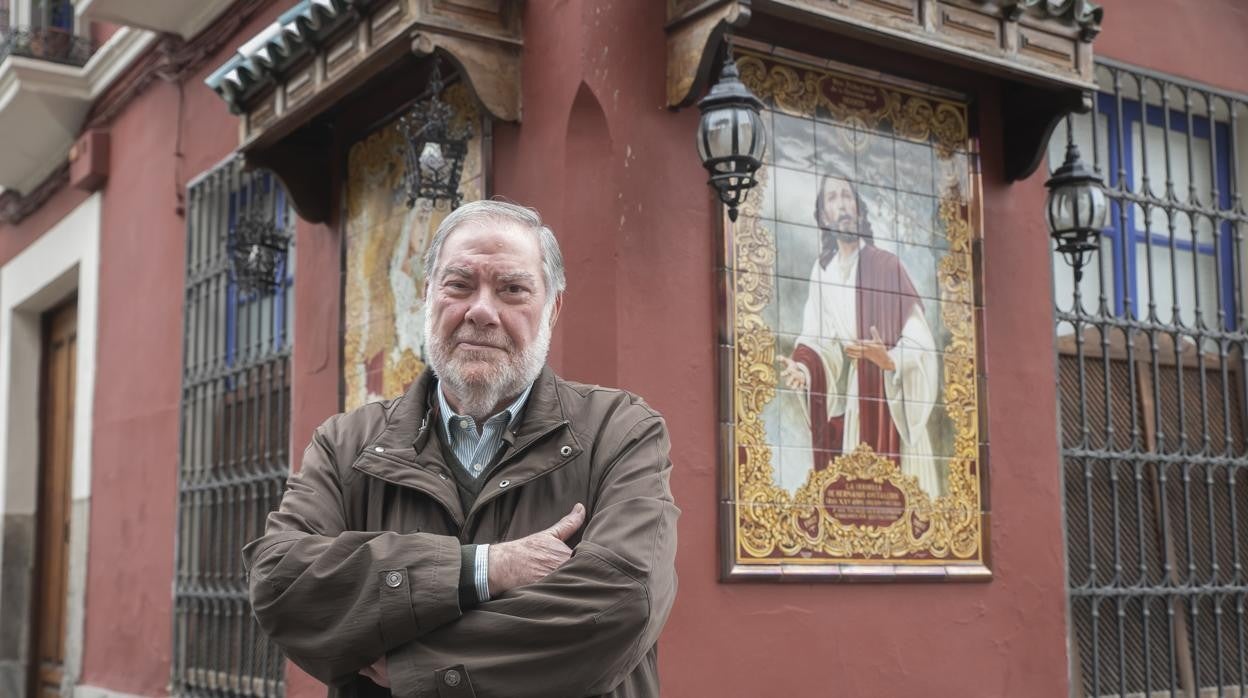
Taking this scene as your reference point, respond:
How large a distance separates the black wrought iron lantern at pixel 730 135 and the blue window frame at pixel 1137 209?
112 inches

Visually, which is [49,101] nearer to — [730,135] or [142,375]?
[142,375]

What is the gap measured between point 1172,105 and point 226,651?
614 centimetres

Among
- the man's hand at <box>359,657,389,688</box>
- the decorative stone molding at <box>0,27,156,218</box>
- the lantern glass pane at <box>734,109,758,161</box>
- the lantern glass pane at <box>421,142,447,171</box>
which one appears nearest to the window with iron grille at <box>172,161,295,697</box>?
the decorative stone molding at <box>0,27,156,218</box>

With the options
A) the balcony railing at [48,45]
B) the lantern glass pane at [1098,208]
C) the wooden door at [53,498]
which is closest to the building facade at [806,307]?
the lantern glass pane at [1098,208]

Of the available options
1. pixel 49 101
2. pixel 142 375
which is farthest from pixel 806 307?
pixel 49 101

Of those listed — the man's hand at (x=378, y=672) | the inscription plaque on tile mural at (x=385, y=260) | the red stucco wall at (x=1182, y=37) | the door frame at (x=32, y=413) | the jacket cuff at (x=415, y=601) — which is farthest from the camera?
the door frame at (x=32, y=413)

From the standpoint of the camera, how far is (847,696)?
18.8ft

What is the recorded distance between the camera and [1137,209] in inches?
294

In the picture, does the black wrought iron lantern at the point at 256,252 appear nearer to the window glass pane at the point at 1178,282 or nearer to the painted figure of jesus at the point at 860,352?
the painted figure of jesus at the point at 860,352

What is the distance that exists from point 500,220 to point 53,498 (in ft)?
33.0

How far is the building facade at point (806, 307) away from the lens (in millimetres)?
5480

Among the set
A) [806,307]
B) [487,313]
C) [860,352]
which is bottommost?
[487,313]

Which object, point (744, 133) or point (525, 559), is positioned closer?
point (525, 559)

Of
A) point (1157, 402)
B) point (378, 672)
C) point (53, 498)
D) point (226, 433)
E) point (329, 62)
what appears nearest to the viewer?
point (378, 672)
